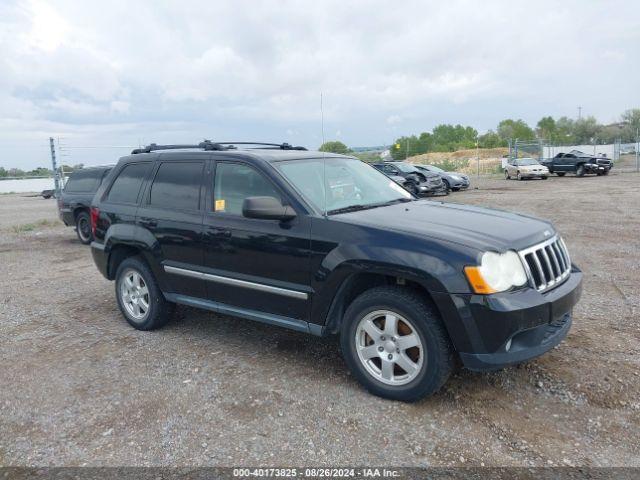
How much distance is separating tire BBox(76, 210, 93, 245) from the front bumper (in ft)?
32.8

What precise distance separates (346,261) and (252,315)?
3.65 feet

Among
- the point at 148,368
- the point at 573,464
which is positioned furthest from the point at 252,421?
the point at 573,464

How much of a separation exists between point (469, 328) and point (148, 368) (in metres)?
2.68

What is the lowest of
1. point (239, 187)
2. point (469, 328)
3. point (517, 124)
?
point (469, 328)

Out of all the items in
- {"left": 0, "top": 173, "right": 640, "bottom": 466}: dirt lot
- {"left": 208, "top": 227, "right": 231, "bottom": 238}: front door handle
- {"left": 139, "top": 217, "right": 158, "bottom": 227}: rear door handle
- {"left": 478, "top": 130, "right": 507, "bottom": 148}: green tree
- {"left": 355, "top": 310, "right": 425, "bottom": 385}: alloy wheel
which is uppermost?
{"left": 478, "top": 130, "right": 507, "bottom": 148}: green tree

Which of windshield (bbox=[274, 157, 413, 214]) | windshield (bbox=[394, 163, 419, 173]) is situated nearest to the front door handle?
windshield (bbox=[274, 157, 413, 214])

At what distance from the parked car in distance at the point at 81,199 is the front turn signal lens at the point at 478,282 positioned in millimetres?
9891

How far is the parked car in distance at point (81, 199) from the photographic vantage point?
456 inches

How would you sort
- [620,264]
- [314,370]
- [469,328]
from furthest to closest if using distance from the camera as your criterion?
[620,264]
[314,370]
[469,328]

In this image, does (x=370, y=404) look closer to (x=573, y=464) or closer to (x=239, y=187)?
(x=573, y=464)

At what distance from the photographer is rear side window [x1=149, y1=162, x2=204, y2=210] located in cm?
492

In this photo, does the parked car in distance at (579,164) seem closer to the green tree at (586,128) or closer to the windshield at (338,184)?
the windshield at (338,184)

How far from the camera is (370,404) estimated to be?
3.76 meters

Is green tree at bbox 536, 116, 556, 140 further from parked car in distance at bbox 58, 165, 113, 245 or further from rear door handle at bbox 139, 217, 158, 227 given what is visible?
rear door handle at bbox 139, 217, 158, 227
